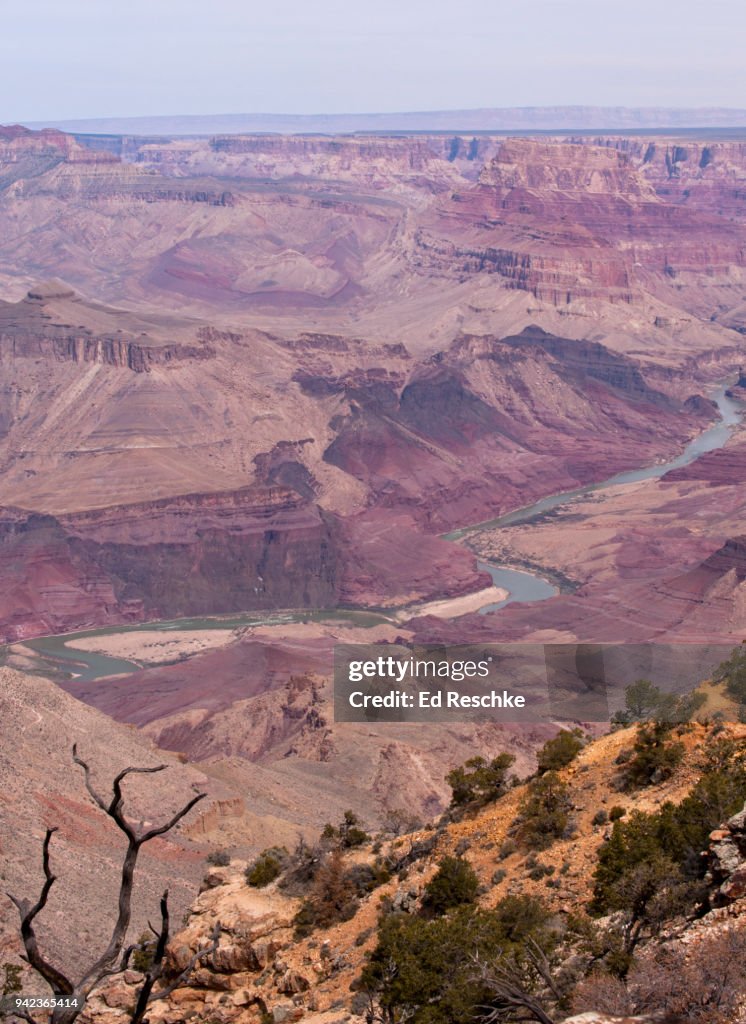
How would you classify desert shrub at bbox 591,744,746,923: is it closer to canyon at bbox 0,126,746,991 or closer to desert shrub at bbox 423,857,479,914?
desert shrub at bbox 423,857,479,914

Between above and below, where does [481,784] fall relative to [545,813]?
below

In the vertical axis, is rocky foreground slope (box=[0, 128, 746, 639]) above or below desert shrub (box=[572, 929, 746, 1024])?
below

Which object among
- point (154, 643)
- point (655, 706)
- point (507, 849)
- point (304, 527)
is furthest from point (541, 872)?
point (304, 527)

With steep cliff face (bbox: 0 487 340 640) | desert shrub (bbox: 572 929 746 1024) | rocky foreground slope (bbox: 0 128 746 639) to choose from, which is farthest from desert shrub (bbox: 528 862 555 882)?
→ steep cliff face (bbox: 0 487 340 640)

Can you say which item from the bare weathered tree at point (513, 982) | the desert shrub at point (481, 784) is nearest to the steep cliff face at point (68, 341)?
the desert shrub at point (481, 784)

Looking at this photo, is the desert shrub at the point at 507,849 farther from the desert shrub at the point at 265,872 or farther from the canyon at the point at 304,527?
the canyon at the point at 304,527

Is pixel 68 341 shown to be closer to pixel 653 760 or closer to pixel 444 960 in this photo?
pixel 653 760
